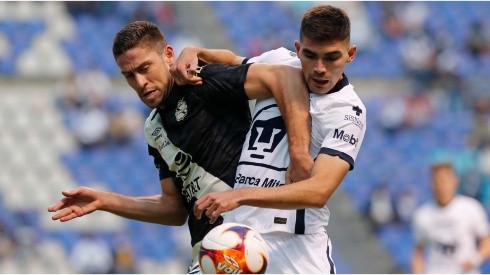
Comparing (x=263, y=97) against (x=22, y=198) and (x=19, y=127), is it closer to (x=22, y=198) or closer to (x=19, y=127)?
(x=22, y=198)

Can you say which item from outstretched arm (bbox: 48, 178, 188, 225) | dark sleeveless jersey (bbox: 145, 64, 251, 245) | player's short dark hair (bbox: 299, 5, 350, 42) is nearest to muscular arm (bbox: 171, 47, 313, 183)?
dark sleeveless jersey (bbox: 145, 64, 251, 245)

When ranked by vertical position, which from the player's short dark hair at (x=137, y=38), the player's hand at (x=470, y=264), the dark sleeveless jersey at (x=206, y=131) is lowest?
the player's hand at (x=470, y=264)

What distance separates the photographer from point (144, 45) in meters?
5.09

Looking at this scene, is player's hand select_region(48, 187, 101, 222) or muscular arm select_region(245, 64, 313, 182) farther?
player's hand select_region(48, 187, 101, 222)

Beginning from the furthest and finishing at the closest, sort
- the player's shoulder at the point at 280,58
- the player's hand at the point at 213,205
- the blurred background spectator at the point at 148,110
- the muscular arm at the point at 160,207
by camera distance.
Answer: the blurred background spectator at the point at 148,110 < the muscular arm at the point at 160,207 < the player's shoulder at the point at 280,58 < the player's hand at the point at 213,205

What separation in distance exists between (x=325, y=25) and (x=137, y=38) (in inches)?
41.6

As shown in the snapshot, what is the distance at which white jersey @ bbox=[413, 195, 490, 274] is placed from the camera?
29.5 feet

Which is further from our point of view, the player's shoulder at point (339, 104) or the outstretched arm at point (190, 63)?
the outstretched arm at point (190, 63)

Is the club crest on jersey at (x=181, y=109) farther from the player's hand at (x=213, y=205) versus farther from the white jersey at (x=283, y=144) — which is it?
the player's hand at (x=213, y=205)

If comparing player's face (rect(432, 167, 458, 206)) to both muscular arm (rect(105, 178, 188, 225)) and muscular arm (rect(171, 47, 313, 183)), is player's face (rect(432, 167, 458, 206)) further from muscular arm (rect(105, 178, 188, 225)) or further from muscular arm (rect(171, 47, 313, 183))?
muscular arm (rect(171, 47, 313, 183))

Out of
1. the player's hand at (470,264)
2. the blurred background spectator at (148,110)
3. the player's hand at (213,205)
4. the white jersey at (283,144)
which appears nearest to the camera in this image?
the player's hand at (213,205)

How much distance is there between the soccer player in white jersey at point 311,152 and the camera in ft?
14.8

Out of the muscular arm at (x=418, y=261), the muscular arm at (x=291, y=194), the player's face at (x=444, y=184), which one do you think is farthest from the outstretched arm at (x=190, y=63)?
the muscular arm at (x=418, y=261)

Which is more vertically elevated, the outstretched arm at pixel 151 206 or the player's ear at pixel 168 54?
the player's ear at pixel 168 54
